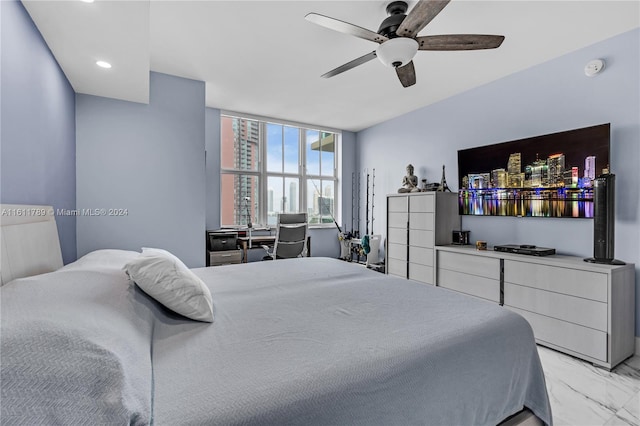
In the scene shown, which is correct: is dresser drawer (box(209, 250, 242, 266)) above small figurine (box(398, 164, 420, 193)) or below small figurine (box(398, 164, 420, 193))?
below

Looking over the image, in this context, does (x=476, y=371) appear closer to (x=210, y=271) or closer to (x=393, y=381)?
(x=393, y=381)

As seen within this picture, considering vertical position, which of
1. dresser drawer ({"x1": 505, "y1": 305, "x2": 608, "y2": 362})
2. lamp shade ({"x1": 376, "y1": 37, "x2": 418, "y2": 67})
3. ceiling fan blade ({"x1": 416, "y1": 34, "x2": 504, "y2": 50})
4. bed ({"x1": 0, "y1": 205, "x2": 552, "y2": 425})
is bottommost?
dresser drawer ({"x1": 505, "y1": 305, "x2": 608, "y2": 362})

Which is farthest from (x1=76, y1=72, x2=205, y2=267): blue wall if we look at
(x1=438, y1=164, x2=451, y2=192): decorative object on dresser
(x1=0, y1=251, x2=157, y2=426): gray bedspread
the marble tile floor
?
the marble tile floor

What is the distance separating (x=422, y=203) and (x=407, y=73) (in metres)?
1.85

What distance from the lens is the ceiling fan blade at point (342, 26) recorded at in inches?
73.4

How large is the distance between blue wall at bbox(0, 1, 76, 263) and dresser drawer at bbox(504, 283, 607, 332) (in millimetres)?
3898

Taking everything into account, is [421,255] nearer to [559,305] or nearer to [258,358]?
[559,305]

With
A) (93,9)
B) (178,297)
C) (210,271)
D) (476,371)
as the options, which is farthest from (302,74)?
(476,371)

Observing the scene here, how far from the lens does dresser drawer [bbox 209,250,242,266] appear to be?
3.97 meters

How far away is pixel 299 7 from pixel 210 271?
2157 millimetres

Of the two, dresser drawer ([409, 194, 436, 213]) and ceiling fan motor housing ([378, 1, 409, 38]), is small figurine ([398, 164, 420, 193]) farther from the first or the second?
ceiling fan motor housing ([378, 1, 409, 38])

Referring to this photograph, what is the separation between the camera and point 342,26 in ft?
6.43

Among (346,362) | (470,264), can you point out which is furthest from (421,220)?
(346,362)

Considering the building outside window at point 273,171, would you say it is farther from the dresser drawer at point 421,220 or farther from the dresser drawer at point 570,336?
the dresser drawer at point 570,336
